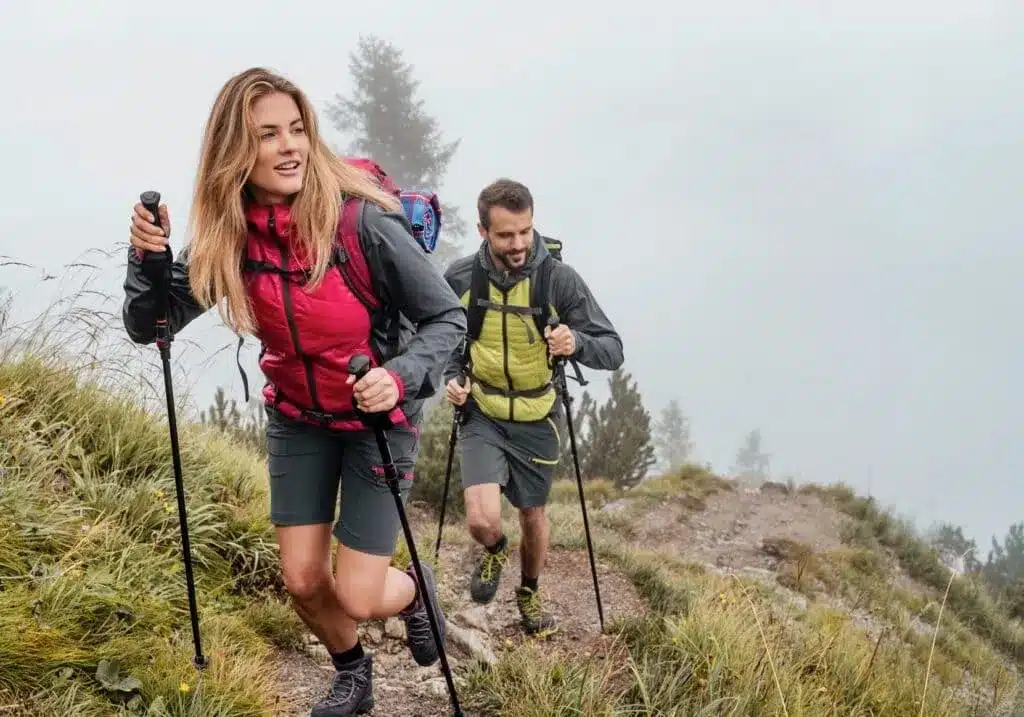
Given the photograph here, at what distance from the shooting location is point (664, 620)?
4062 millimetres

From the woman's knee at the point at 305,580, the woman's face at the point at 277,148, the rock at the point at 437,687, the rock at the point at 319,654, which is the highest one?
the woman's face at the point at 277,148

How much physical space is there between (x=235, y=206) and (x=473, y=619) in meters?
3.44

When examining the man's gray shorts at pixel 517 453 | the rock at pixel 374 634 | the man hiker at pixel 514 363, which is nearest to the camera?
the rock at pixel 374 634

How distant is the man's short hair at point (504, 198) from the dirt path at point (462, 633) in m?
2.55

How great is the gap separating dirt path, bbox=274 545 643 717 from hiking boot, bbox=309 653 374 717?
0.17 m

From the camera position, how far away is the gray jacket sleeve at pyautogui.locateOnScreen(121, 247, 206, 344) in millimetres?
2795

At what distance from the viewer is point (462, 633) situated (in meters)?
4.52

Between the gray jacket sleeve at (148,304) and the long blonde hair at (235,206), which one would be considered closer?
the long blonde hair at (235,206)

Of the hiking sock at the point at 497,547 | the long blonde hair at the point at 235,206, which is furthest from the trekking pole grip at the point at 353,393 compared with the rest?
the hiking sock at the point at 497,547

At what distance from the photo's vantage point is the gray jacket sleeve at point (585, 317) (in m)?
4.70

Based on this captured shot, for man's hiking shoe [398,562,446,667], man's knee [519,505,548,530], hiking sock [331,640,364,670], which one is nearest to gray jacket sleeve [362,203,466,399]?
man's hiking shoe [398,562,446,667]

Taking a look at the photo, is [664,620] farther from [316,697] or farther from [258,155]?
[258,155]

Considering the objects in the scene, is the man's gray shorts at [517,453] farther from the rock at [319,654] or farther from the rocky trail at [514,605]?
the rock at [319,654]

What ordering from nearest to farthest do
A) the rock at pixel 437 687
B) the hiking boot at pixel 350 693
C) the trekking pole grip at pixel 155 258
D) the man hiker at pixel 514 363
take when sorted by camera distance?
the trekking pole grip at pixel 155 258
the hiking boot at pixel 350 693
the rock at pixel 437 687
the man hiker at pixel 514 363
